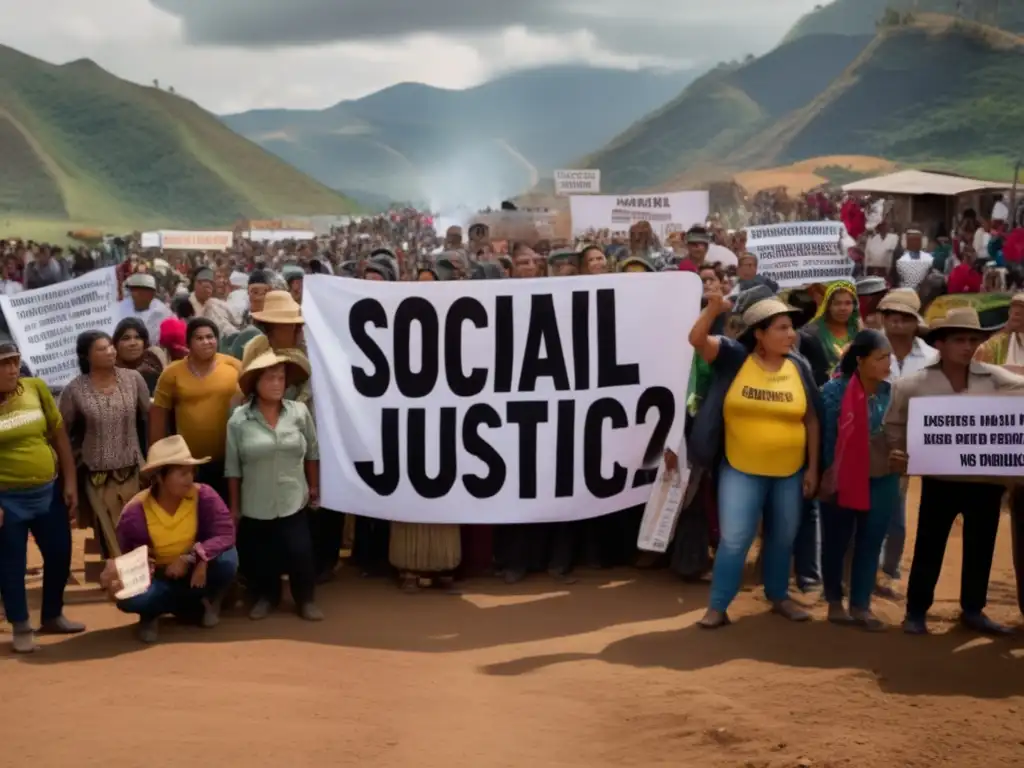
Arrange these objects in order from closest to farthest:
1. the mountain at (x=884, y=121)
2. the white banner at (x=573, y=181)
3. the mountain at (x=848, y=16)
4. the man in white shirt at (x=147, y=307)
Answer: the man in white shirt at (x=147, y=307) → the white banner at (x=573, y=181) → the mountain at (x=884, y=121) → the mountain at (x=848, y=16)

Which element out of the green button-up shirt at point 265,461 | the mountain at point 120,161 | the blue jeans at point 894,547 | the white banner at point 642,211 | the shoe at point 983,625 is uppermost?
the mountain at point 120,161

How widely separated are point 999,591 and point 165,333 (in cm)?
566

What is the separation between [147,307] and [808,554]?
5324 millimetres

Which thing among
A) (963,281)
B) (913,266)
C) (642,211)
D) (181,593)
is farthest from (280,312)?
(963,281)

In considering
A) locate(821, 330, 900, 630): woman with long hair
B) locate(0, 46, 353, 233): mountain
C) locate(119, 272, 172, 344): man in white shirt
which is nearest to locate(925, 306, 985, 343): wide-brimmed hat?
locate(821, 330, 900, 630): woman with long hair

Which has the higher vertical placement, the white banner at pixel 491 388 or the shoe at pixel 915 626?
the white banner at pixel 491 388

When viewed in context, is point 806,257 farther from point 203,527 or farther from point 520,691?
point 203,527

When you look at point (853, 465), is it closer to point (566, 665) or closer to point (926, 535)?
point (926, 535)

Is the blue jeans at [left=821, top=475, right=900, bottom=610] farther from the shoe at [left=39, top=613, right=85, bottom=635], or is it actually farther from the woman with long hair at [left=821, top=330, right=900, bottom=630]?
the shoe at [left=39, top=613, right=85, bottom=635]

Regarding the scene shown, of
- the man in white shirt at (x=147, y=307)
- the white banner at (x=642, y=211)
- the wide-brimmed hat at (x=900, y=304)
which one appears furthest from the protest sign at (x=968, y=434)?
the white banner at (x=642, y=211)

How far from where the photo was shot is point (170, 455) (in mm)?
7012

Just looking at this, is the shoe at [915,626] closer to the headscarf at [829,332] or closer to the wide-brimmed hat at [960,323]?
the wide-brimmed hat at [960,323]

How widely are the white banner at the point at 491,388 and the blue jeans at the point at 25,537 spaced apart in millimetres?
1516

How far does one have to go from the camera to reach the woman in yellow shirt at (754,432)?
6.74m
